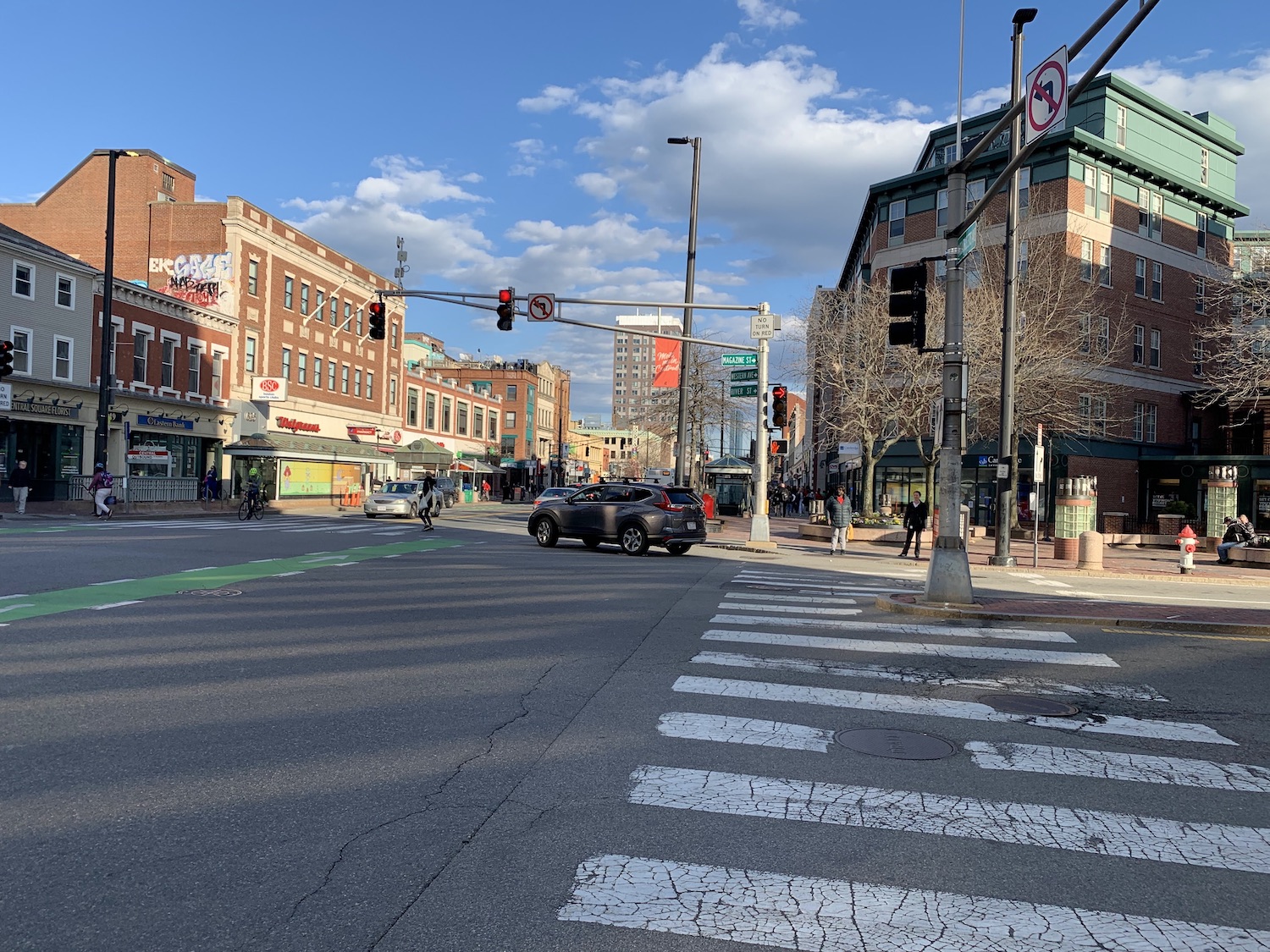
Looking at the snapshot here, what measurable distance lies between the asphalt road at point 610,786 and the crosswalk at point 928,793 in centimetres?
2

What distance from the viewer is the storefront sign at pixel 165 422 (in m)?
39.5

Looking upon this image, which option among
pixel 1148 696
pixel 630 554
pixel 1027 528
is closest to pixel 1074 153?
pixel 1027 528

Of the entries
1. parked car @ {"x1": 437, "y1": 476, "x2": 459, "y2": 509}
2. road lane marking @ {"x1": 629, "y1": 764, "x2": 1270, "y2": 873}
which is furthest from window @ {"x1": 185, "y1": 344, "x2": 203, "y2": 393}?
road lane marking @ {"x1": 629, "y1": 764, "x2": 1270, "y2": 873}

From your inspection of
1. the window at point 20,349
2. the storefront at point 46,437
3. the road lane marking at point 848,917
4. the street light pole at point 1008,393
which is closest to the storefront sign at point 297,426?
the storefront at point 46,437

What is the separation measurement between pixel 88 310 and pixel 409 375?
30.5m

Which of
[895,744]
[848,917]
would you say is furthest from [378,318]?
[848,917]

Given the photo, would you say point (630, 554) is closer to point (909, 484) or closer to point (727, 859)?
point (727, 859)

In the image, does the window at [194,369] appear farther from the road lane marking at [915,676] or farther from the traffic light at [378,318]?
the road lane marking at [915,676]

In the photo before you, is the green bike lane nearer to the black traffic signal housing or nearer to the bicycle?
the black traffic signal housing

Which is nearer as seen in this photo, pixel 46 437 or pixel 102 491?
pixel 102 491

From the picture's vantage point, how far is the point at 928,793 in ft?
17.2

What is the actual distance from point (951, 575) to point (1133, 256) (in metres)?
36.8

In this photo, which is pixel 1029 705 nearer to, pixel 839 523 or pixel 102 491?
pixel 839 523

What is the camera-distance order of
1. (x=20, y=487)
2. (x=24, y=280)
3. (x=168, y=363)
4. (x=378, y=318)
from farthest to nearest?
1. (x=168, y=363)
2. (x=24, y=280)
3. (x=20, y=487)
4. (x=378, y=318)
